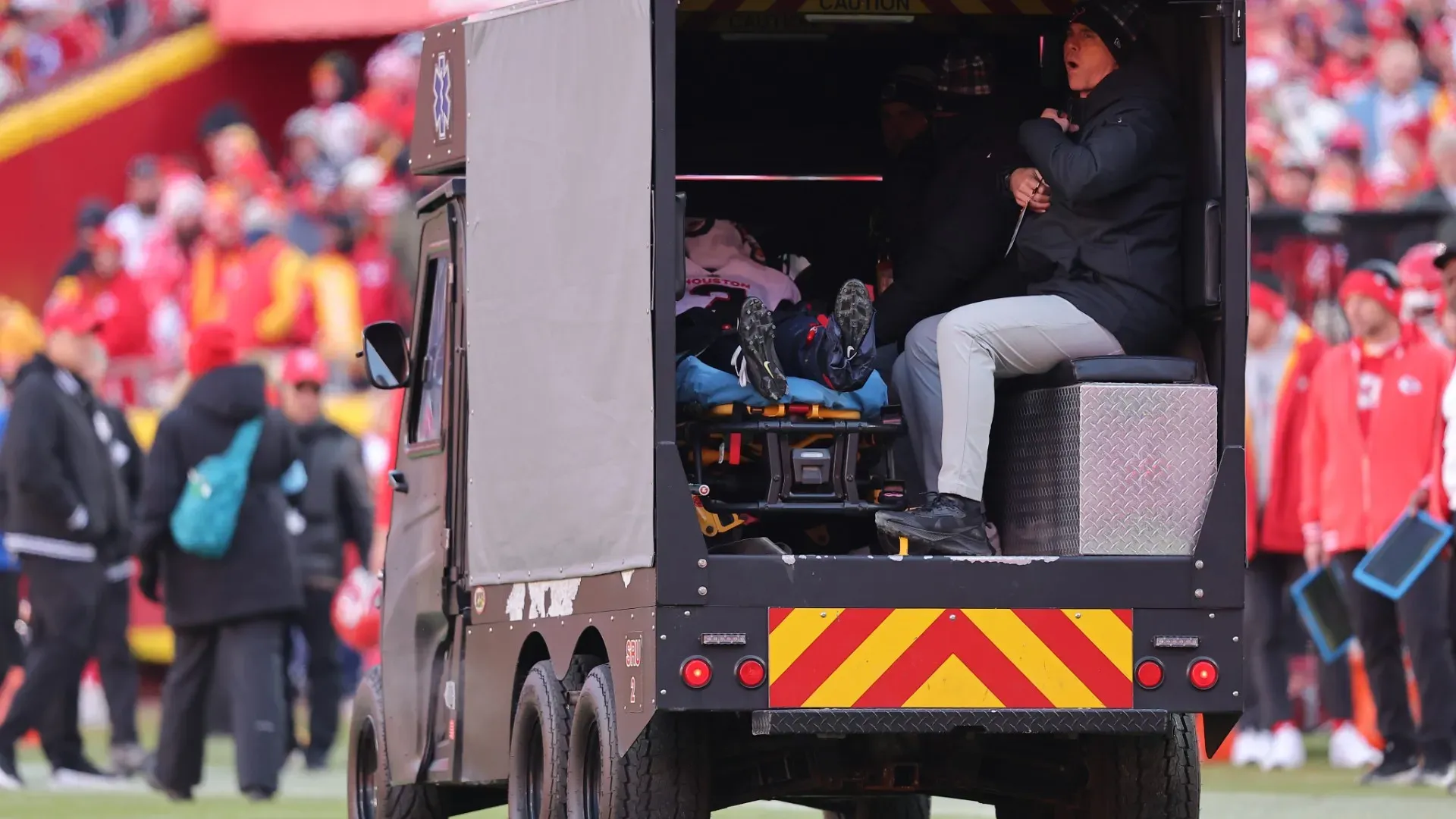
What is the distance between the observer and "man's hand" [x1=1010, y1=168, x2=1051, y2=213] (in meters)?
9.47

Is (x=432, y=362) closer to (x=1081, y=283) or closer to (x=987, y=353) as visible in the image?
(x=987, y=353)

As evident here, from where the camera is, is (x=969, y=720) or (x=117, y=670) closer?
(x=969, y=720)

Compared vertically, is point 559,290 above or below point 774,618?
above

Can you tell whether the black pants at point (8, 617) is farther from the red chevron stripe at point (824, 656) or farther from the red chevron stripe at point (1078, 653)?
the red chevron stripe at point (1078, 653)

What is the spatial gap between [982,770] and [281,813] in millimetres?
5355

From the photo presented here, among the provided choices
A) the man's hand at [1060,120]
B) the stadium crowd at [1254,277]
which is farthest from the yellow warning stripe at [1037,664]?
the stadium crowd at [1254,277]

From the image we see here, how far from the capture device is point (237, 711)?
14.9 metres

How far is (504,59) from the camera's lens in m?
9.59

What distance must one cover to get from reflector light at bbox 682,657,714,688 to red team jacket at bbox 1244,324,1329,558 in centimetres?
826

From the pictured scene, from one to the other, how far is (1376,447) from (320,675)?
613 centimetres

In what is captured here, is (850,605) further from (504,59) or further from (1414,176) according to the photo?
(1414,176)

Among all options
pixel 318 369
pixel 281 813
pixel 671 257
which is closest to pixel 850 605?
pixel 671 257

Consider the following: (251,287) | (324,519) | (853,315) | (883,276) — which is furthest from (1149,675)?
(251,287)

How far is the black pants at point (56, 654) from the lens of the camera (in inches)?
634
